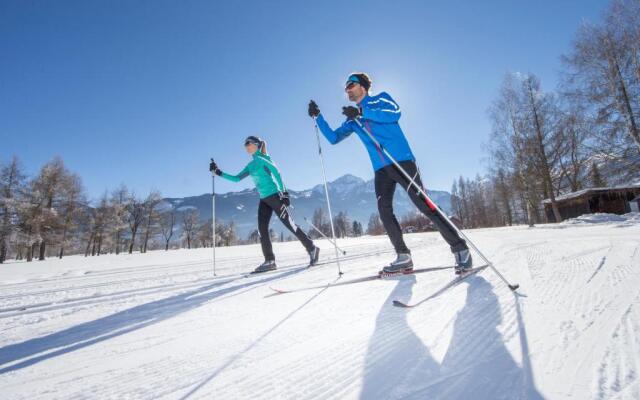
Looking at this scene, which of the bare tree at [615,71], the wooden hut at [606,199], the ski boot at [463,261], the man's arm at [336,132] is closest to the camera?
the ski boot at [463,261]

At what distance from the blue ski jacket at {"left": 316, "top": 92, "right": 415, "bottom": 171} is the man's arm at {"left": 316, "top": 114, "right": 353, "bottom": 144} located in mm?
272

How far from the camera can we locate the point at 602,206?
947 inches

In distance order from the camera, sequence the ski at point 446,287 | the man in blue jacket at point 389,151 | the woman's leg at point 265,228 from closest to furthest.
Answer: the ski at point 446,287 < the man in blue jacket at point 389,151 < the woman's leg at point 265,228

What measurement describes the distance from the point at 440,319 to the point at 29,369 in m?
2.04

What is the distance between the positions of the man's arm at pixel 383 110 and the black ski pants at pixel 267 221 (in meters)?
2.40

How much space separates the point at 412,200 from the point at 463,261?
811 mm

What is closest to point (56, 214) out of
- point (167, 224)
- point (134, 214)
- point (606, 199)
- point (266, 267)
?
point (134, 214)

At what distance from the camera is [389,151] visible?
10.8 ft

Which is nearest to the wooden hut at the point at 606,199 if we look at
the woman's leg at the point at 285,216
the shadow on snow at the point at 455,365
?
the woman's leg at the point at 285,216

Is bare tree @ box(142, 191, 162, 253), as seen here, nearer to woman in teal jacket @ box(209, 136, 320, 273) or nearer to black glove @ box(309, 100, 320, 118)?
woman in teal jacket @ box(209, 136, 320, 273)

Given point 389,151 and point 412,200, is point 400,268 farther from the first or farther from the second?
point 389,151

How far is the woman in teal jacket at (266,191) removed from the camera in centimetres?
511

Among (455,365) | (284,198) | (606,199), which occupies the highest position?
(606,199)

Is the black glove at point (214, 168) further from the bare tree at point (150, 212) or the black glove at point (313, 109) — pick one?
the bare tree at point (150, 212)
